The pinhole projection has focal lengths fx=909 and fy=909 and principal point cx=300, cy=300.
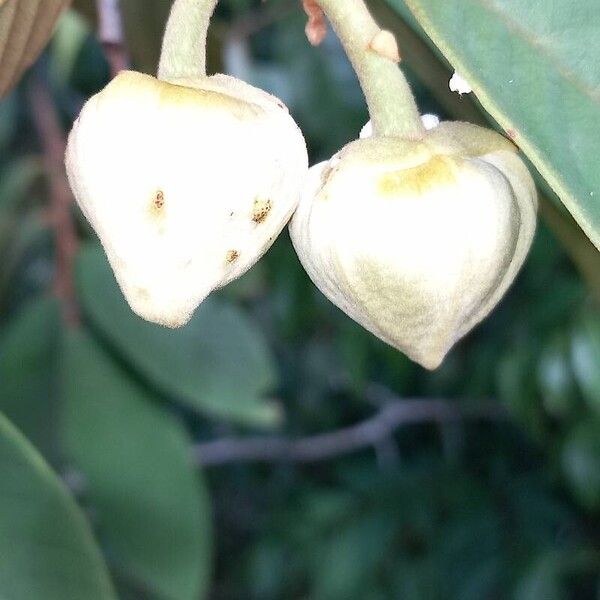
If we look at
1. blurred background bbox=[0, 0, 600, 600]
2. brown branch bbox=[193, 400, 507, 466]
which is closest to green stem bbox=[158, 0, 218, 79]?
blurred background bbox=[0, 0, 600, 600]

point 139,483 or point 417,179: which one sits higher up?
point 417,179

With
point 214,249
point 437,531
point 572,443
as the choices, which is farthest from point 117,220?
point 437,531

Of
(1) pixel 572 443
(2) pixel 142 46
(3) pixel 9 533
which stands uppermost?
(2) pixel 142 46

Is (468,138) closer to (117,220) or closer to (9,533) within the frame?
(117,220)

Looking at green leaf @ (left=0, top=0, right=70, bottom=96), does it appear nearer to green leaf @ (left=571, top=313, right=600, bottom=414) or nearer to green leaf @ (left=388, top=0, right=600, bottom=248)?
green leaf @ (left=388, top=0, right=600, bottom=248)

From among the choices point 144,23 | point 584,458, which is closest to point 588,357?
point 584,458

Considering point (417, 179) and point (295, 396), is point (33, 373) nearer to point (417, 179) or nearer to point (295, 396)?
point (417, 179)
